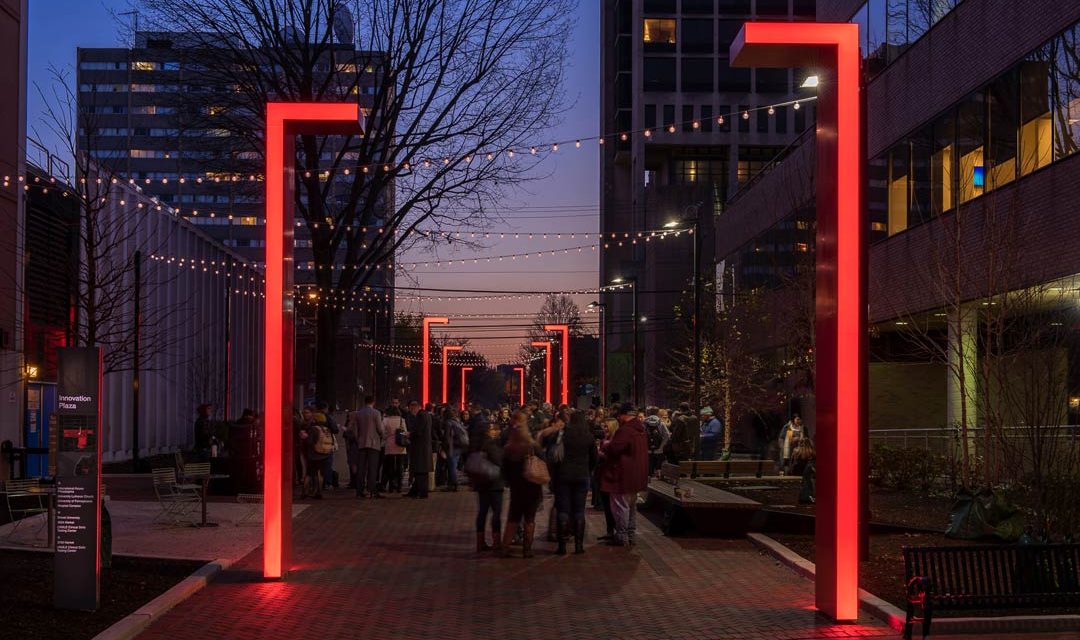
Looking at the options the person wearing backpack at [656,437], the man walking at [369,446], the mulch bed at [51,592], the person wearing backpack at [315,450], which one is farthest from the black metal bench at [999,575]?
the person wearing backpack at [656,437]

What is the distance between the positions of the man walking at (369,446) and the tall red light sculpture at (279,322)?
1019 centimetres

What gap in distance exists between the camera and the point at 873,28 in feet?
99.5

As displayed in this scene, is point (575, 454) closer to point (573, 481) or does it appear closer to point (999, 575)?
point (573, 481)

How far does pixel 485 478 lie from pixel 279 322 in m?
3.71

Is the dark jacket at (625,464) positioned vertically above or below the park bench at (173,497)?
above

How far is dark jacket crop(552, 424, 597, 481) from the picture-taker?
15.8 m

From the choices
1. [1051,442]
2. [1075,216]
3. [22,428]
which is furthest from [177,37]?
[1051,442]

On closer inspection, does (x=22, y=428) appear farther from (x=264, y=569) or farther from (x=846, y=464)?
(x=846, y=464)

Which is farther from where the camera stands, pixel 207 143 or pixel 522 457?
pixel 207 143

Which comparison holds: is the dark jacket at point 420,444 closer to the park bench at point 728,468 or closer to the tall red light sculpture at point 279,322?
the park bench at point 728,468

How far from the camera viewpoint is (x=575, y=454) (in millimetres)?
15828

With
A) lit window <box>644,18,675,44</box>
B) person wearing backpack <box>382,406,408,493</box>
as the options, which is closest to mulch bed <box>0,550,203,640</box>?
person wearing backpack <box>382,406,408,493</box>

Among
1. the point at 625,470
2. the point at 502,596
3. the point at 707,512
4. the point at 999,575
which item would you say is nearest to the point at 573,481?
the point at 625,470

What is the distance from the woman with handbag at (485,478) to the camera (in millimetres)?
15656
